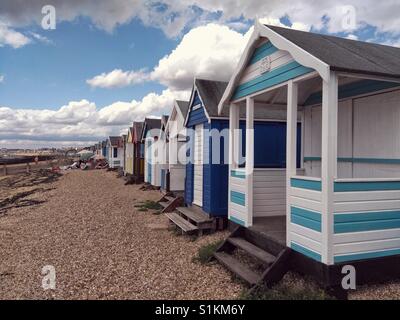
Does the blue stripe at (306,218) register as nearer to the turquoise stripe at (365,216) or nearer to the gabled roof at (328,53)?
the turquoise stripe at (365,216)

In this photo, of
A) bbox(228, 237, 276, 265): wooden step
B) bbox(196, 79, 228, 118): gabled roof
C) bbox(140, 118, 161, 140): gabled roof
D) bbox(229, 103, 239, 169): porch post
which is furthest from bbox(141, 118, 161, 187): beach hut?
bbox(228, 237, 276, 265): wooden step

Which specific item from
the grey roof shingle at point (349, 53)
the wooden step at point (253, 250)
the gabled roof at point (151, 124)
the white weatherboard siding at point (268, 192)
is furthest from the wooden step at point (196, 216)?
the gabled roof at point (151, 124)

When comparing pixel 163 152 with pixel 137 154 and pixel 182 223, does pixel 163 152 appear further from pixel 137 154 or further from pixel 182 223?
pixel 182 223

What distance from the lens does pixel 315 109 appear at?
7141 mm

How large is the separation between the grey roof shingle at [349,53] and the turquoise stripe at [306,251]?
8.03 ft

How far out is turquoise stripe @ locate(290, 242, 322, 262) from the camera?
4.32 meters

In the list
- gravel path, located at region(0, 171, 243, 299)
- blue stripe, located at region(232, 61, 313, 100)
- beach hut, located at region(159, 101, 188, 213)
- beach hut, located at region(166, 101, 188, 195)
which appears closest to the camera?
gravel path, located at region(0, 171, 243, 299)

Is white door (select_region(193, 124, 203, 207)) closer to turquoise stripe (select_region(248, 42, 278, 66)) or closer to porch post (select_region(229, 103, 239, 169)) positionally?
porch post (select_region(229, 103, 239, 169))

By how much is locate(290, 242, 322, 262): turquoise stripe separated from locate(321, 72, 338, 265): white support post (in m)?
0.12

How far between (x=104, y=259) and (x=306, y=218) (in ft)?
12.7

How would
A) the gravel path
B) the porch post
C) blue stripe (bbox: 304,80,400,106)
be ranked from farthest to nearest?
1. the porch post
2. blue stripe (bbox: 304,80,400,106)
3. the gravel path

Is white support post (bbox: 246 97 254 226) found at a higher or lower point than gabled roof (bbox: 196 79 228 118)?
lower
